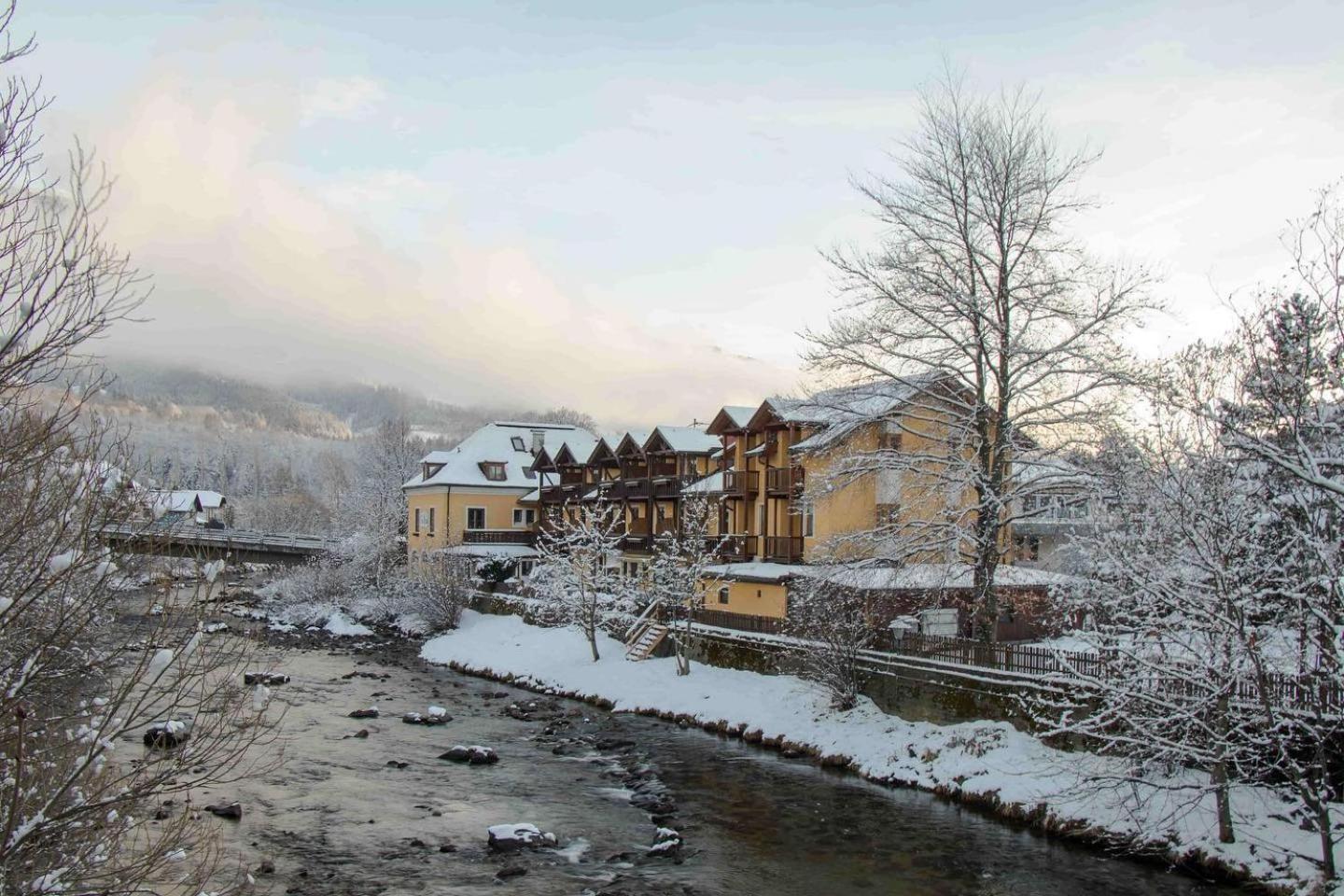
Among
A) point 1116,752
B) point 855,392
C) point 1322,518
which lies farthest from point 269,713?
point 1322,518

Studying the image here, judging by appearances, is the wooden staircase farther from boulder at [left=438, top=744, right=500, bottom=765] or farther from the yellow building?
the yellow building

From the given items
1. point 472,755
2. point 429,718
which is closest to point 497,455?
point 429,718

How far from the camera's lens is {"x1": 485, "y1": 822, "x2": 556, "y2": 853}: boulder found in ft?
65.7

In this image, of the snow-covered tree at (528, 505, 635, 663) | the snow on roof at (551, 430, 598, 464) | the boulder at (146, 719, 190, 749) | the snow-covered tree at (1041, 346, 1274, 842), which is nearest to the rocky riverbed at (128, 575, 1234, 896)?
the boulder at (146, 719, 190, 749)

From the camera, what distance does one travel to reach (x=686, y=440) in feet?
181

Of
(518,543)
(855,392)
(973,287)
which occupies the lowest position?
(518,543)

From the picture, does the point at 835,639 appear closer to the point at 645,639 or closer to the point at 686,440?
the point at 645,639

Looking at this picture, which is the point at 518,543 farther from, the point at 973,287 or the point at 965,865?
the point at 965,865

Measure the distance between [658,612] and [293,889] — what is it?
2708 centimetres

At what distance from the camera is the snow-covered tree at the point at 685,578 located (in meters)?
38.7

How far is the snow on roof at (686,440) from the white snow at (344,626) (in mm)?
20019

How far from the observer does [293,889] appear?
17.1m

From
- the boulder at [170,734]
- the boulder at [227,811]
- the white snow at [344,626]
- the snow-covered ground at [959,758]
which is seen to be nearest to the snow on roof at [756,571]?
the snow-covered ground at [959,758]

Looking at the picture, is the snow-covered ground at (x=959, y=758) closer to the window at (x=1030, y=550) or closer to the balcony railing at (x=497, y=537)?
the window at (x=1030, y=550)
